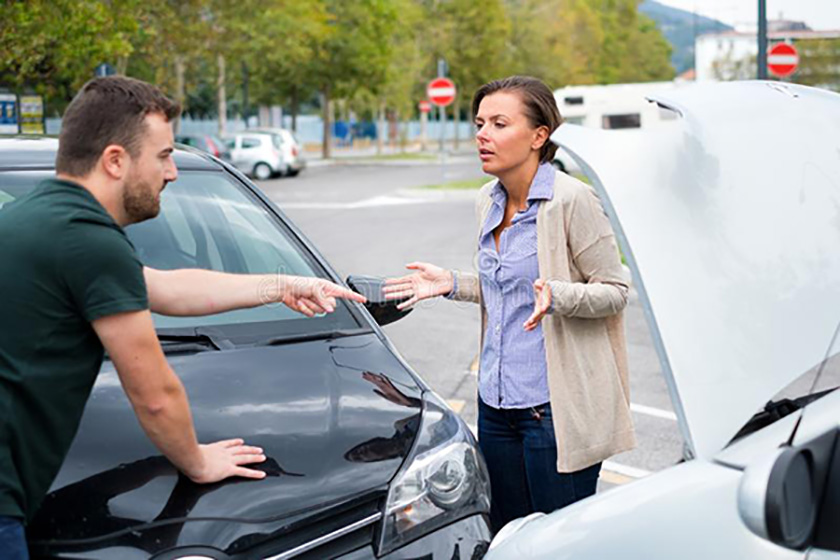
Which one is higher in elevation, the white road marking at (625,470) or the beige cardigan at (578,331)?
the beige cardigan at (578,331)

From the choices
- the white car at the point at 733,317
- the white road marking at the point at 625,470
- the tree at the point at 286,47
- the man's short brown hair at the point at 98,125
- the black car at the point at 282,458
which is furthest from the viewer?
the tree at the point at 286,47

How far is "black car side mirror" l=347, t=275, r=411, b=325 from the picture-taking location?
154 inches

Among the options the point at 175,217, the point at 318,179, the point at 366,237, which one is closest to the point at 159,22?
the point at 318,179

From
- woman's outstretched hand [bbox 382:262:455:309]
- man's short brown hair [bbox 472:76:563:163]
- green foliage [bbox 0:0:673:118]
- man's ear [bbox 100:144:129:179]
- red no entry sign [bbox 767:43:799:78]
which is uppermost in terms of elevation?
green foliage [bbox 0:0:673:118]

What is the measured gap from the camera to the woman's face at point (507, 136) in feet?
10.9

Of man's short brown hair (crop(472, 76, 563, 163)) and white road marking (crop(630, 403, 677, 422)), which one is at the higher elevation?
man's short brown hair (crop(472, 76, 563, 163))

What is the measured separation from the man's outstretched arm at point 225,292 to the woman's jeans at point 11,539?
0.80m

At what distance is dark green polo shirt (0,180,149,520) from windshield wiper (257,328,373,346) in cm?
117

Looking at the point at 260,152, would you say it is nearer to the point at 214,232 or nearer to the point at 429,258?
the point at 429,258

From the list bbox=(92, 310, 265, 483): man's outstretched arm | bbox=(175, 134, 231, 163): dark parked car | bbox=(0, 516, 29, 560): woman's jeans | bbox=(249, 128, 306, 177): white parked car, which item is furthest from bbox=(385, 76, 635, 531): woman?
bbox=(249, 128, 306, 177): white parked car

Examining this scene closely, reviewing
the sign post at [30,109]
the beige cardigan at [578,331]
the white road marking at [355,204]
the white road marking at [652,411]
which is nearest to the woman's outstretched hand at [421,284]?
the beige cardigan at [578,331]

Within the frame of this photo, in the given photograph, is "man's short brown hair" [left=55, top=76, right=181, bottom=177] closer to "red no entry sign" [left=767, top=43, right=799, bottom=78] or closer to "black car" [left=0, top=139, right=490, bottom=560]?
"black car" [left=0, top=139, right=490, bottom=560]

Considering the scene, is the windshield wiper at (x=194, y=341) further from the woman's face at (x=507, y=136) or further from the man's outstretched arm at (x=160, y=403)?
the woman's face at (x=507, y=136)

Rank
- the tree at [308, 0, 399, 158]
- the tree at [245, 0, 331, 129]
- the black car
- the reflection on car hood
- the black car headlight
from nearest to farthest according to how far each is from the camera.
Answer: the reflection on car hood, the black car, the black car headlight, the tree at [245, 0, 331, 129], the tree at [308, 0, 399, 158]
